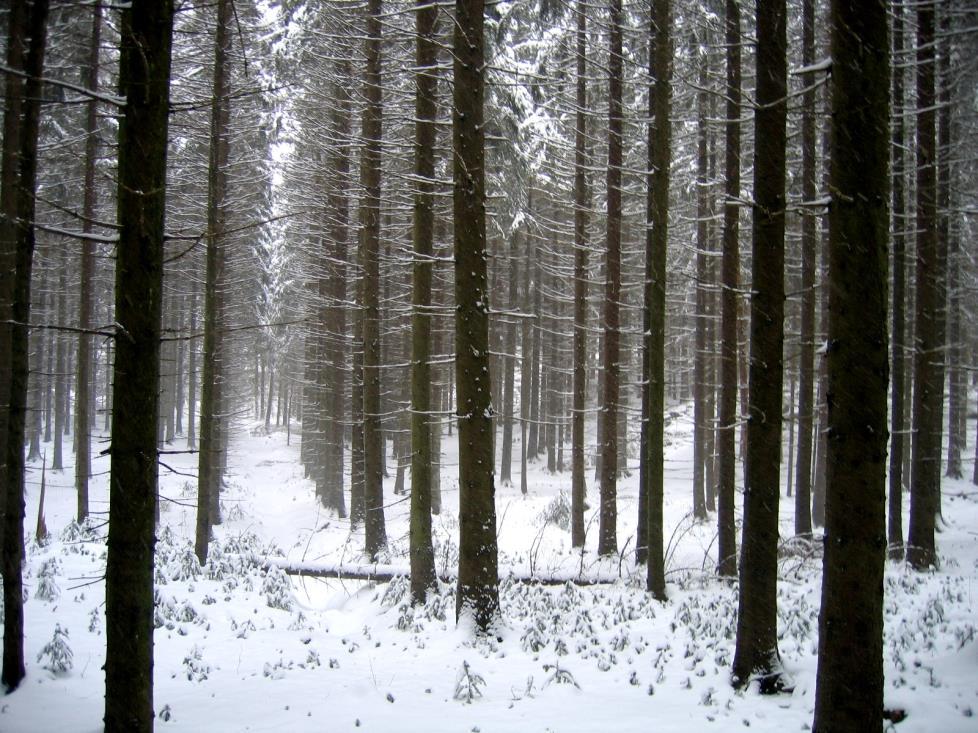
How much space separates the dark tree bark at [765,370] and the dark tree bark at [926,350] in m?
7.57

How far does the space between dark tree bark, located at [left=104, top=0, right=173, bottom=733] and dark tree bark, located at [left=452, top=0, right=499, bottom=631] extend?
394 centimetres

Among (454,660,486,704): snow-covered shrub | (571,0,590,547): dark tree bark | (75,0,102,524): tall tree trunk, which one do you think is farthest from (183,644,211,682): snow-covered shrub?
(571,0,590,547): dark tree bark

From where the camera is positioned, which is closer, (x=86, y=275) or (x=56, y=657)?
(x=56, y=657)

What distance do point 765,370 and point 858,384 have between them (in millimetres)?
2188

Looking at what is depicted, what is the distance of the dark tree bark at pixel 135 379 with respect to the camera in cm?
421

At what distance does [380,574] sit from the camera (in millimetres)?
11797

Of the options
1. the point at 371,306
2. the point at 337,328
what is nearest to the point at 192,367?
the point at 337,328

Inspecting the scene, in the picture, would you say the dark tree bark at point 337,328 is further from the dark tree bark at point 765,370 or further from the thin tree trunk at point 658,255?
the dark tree bark at point 765,370

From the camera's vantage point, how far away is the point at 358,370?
17.1 meters

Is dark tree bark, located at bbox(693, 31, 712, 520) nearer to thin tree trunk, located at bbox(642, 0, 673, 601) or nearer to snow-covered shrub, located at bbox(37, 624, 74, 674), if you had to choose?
thin tree trunk, located at bbox(642, 0, 673, 601)

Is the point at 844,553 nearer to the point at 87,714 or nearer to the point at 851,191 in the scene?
the point at 851,191

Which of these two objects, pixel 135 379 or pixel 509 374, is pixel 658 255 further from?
pixel 509 374

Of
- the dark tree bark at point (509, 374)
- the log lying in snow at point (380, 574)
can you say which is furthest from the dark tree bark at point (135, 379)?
the dark tree bark at point (509, 374)

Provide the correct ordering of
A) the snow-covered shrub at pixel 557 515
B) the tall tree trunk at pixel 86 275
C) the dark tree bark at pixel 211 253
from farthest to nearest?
the snow-covered shrub at pixel 557 515
the tall tree trunk at pixel 86 275
the dark tree bark at pixel 211 253
